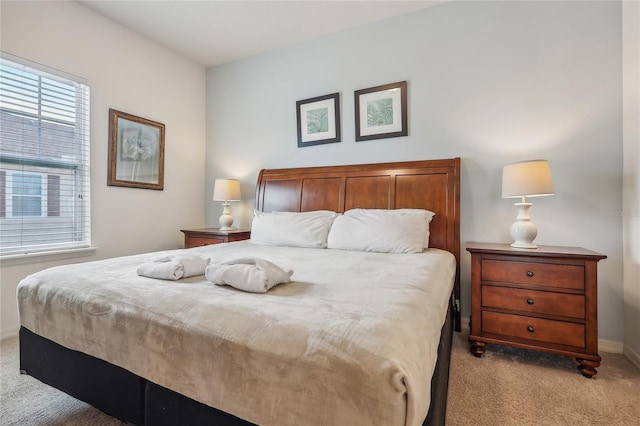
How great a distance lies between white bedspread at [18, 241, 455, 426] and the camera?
70 cm

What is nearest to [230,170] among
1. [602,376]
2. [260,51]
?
[260,51]

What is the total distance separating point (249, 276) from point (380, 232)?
133 cm

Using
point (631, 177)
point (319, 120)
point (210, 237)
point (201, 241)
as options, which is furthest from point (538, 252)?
point (201, 241)

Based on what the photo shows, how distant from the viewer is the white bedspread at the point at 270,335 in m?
0.70

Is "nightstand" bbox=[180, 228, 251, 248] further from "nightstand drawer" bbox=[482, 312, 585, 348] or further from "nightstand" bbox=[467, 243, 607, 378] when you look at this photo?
"nightstand drawer" bbox=[482, 312, 585, 348]

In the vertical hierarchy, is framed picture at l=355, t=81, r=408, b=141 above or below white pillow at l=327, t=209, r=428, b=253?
above

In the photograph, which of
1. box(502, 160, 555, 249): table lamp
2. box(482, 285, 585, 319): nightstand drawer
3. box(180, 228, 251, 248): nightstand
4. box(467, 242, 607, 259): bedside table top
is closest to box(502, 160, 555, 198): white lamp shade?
box(502, 160, 555, 249): table lamp

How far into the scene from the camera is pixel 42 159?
2447mm

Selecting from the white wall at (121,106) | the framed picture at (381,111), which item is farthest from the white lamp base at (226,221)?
the framed picture at (381,111)

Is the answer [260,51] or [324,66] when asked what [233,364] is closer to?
[324,66]

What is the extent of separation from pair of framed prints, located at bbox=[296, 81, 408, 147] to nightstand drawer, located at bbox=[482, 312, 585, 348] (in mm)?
1728

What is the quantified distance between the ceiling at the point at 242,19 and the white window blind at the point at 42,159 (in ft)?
2.85

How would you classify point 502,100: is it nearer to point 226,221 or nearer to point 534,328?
point 534,328

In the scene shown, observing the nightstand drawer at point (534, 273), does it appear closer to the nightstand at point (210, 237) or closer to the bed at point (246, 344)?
the bed at point (246, 344)
